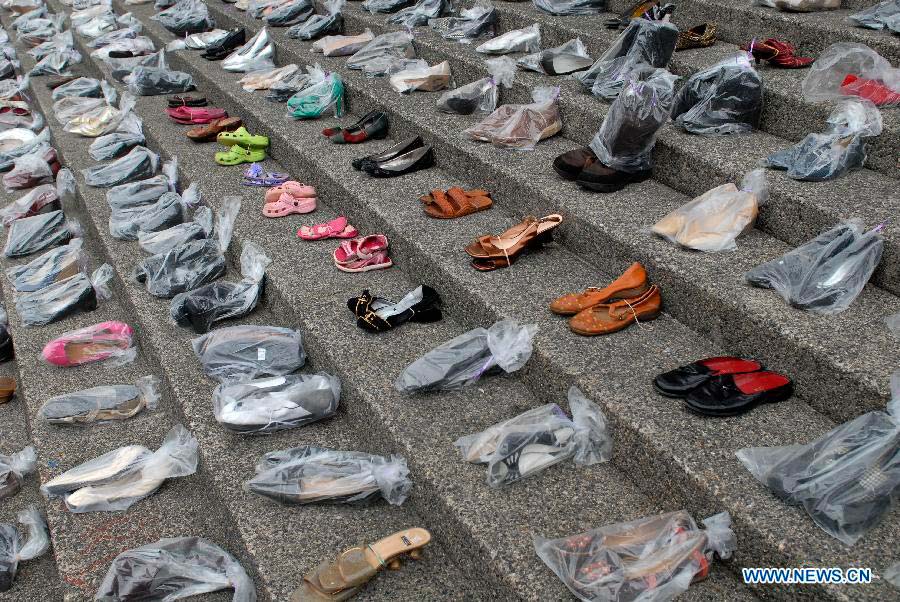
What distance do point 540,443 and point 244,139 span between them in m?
3.34

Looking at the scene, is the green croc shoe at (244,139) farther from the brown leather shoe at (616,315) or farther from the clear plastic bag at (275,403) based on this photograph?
the brown leather shoe at (616,315)

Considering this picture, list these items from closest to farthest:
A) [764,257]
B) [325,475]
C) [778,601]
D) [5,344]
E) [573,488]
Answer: [778,601] < [573,488] < [325,475] < [764,257] < [5,344]

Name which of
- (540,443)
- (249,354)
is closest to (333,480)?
(540,443)

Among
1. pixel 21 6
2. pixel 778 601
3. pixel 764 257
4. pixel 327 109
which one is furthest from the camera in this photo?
pixel 21 6

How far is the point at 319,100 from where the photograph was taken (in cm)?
495

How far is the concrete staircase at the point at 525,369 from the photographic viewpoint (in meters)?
2.08

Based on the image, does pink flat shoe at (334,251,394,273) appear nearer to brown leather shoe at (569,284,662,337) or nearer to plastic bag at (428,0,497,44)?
brown leather shoe at (569,284,662,337)

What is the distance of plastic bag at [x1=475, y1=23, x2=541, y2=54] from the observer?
15.1 feet

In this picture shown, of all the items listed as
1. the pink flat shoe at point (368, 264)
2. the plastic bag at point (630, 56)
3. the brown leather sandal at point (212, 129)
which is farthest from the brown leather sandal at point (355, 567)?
the brown leather sandal at point (212, 129)

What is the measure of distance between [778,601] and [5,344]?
381cm

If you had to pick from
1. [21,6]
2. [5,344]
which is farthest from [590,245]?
[21,6]

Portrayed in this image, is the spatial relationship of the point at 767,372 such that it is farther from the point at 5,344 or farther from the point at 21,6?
the point at 21,6

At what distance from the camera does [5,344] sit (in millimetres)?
3951

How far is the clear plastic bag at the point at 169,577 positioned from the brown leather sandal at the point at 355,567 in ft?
0.92
